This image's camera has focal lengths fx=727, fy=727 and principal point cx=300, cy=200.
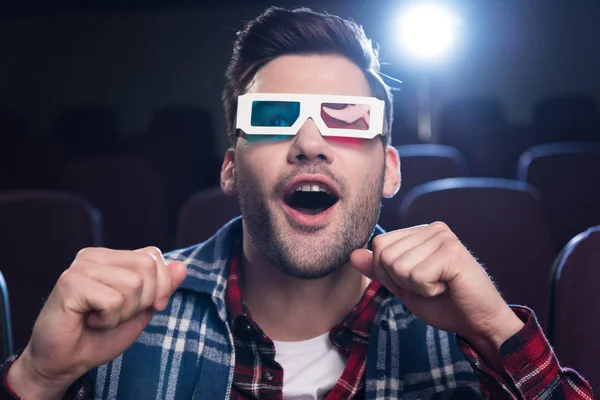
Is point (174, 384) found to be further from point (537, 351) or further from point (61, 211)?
point (61, 211)

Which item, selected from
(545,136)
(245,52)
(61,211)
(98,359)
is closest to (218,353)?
(98,359)

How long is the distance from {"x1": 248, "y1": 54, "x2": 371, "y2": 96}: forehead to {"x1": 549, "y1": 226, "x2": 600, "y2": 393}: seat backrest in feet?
1.71

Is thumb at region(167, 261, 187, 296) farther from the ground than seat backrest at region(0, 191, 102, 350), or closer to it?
farther from the ground

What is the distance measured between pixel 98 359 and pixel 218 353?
270 millimetres

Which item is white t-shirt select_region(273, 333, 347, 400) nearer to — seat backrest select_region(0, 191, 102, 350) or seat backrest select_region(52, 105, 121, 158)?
seat backrest select_region(0, 191, 102, 350)

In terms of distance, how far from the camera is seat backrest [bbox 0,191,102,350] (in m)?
2.05

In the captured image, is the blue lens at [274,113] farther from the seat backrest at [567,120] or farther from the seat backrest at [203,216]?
the seat backrest at [567,120]

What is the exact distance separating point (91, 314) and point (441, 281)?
19.4 inches

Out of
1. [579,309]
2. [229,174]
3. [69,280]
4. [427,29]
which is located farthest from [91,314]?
[427,29]

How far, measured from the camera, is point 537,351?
3.55ft

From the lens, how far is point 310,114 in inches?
50.1

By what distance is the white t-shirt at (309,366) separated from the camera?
1.26 m

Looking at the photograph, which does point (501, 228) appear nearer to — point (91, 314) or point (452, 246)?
point (452, 246)

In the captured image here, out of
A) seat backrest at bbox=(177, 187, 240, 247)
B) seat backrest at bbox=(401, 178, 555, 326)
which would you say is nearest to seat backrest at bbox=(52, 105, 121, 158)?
seat backrest at bbox=(177, 187, 240, 247)
